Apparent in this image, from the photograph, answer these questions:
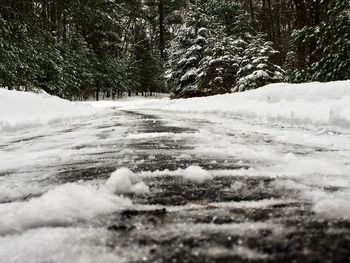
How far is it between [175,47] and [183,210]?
27.6 metres

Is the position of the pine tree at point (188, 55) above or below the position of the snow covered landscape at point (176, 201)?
above

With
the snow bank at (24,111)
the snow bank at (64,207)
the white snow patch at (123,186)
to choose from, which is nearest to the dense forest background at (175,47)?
the snow bank at (24,111)

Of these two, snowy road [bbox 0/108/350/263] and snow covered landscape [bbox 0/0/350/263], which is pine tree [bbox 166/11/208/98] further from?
snowy road [bbox 0/108/350/263]

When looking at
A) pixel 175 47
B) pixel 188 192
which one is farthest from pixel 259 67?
pixel 188 192

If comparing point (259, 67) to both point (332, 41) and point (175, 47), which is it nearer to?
point (332, 41)

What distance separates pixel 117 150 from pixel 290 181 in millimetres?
2200

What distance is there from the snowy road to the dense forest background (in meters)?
8.49

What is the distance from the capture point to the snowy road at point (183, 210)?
4.77ft

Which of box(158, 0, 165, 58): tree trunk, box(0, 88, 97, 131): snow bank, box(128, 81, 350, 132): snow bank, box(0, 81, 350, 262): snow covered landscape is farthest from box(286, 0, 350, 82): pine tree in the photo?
box(158, 0, 165, 58): tree trunk

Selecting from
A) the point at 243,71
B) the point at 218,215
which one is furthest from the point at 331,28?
the point at 218,215

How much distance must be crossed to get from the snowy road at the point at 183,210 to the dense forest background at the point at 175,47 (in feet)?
27.9

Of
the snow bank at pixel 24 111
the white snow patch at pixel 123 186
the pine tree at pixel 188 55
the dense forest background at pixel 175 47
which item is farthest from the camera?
the pine tree at pixel 188 55

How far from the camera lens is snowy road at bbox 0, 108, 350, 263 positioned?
1454 millimetres

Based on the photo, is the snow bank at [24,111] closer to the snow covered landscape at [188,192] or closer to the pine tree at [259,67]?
the snow covered landscape at [188,192]
